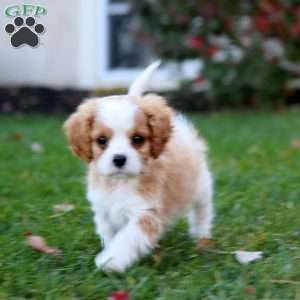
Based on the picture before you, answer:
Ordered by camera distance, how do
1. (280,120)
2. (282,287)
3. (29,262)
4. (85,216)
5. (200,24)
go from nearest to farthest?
(282,287) → (29,262) → (85,216) → (280,120) → (200,24)

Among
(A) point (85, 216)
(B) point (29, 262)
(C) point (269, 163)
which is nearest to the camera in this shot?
(B) point (29, 262)

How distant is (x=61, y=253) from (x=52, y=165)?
9.05 ft

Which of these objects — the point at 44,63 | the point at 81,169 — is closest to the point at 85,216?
the point at 81,169

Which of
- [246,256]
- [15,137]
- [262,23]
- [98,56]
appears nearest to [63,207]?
A: [246,256]

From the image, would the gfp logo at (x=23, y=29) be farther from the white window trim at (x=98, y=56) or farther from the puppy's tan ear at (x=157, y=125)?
the white window trim at (x=98, y=56)

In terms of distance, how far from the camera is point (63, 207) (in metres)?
5.04

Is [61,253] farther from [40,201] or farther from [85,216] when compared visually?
[40,201]

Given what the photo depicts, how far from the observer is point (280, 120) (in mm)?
10305

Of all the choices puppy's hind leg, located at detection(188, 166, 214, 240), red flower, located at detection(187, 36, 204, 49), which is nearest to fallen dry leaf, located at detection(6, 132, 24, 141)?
red flower, located at detection(187, 36, 204, 49)

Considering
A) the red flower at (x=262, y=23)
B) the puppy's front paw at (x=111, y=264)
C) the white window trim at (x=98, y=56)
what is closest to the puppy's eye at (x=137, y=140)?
the puppy's front paw at (x=111, y=264)

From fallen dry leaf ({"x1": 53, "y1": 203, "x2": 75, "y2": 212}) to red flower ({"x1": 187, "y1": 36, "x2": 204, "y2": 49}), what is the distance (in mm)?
6727

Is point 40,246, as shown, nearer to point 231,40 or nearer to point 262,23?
point 262,23

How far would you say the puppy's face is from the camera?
3.67 metres

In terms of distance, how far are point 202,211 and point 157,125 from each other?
88 cm
